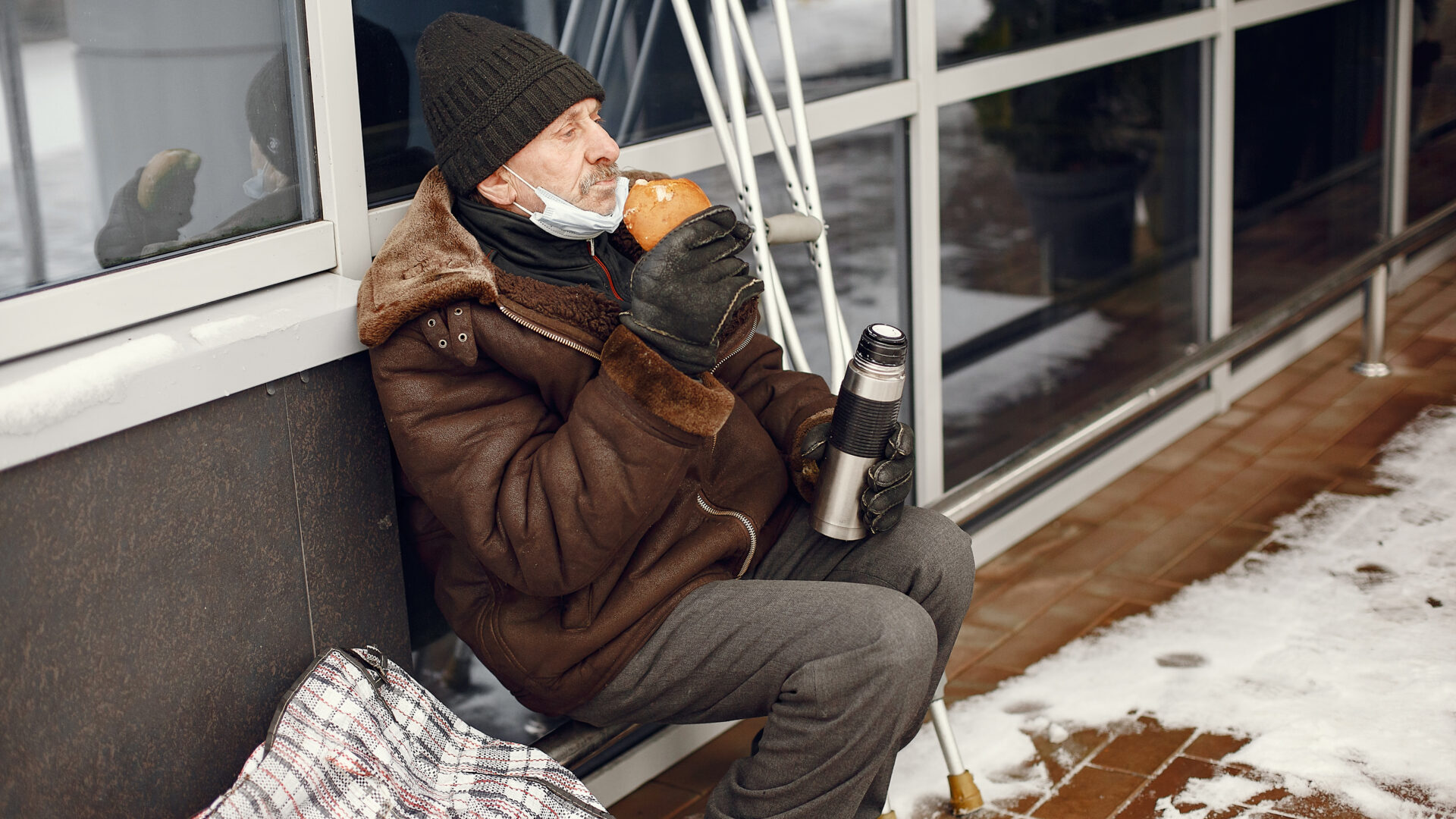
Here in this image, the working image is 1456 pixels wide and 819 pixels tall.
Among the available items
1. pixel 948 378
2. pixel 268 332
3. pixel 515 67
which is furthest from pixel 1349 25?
pixel 268 332

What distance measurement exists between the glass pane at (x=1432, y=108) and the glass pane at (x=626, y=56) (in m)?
3.31

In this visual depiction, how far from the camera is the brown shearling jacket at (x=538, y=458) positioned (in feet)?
5.85

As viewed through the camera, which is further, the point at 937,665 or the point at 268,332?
the point at 937,665

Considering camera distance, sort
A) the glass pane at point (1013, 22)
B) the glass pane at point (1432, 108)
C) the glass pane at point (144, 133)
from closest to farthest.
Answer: the glass pane at point (144, 133) → the glass pane at point (1013, 22) → the glass pane at point (1432, 108)

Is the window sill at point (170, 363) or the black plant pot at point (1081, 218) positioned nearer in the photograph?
the window sill at point (170, 363)

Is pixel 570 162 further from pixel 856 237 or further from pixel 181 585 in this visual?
pixel 856 237

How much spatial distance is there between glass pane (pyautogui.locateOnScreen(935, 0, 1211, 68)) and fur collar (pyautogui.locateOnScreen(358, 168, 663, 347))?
1.55 metres

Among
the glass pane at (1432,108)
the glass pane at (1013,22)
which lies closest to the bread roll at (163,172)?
the glass pane at (1013,22)

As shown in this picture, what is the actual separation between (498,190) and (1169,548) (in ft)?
7.16

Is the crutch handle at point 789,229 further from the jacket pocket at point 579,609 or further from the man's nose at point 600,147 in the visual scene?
the jacket pocket at point 579,609

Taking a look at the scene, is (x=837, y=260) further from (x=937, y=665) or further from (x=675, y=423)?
(x=675, y=423)

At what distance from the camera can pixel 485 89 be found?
6.23ft

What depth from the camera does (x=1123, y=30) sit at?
3.76 m

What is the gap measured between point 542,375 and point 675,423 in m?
0.23
